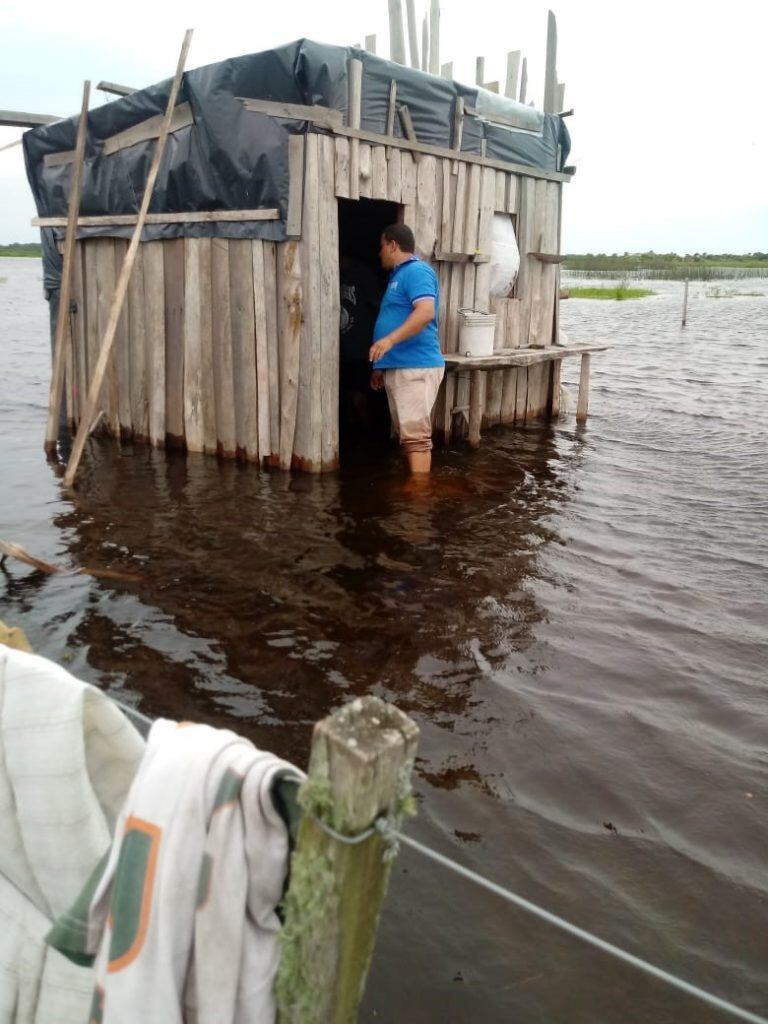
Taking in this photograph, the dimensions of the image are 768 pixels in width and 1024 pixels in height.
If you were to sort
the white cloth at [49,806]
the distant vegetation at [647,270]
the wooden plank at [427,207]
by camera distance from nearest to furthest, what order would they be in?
the white cloth at [49,806], the wooden plank at [427,207], the distant vegetation at [647,270]

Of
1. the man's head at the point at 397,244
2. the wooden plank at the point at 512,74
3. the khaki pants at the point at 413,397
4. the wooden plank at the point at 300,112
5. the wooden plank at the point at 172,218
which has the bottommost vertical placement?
the khaki pants at the point at 413,397

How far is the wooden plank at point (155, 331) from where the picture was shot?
8.97m

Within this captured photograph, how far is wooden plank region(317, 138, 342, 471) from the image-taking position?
7.53 metres

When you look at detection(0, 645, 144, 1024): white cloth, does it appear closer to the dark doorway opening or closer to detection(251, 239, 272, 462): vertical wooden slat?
detection(251, 239, 272, 462): vertical wooden slat

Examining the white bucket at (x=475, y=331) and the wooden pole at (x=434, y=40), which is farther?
the wooden pole at (x=434, y=40)

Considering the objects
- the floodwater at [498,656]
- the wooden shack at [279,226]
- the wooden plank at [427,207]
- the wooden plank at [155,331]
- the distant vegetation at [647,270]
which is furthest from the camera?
the distant vegetation at [647,270]

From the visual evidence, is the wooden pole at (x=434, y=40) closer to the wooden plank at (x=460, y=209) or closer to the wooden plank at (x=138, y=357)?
the wooden plank at (x=460, y=209)

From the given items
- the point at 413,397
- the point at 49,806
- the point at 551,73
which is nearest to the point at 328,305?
the point at 413,397

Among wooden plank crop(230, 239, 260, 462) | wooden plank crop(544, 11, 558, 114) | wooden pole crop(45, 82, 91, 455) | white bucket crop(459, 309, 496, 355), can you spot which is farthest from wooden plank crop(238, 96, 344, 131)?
wooden plank crop(544, 11, 558, 114)

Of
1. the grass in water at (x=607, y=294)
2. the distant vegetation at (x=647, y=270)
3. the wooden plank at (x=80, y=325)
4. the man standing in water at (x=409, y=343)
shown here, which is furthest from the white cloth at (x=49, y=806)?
the distant vegetation at (x=647, y=270)

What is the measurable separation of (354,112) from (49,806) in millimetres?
6974

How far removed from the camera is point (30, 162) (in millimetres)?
10461

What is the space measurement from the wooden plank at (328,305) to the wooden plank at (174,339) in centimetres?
183

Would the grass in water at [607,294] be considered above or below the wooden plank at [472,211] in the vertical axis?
above
